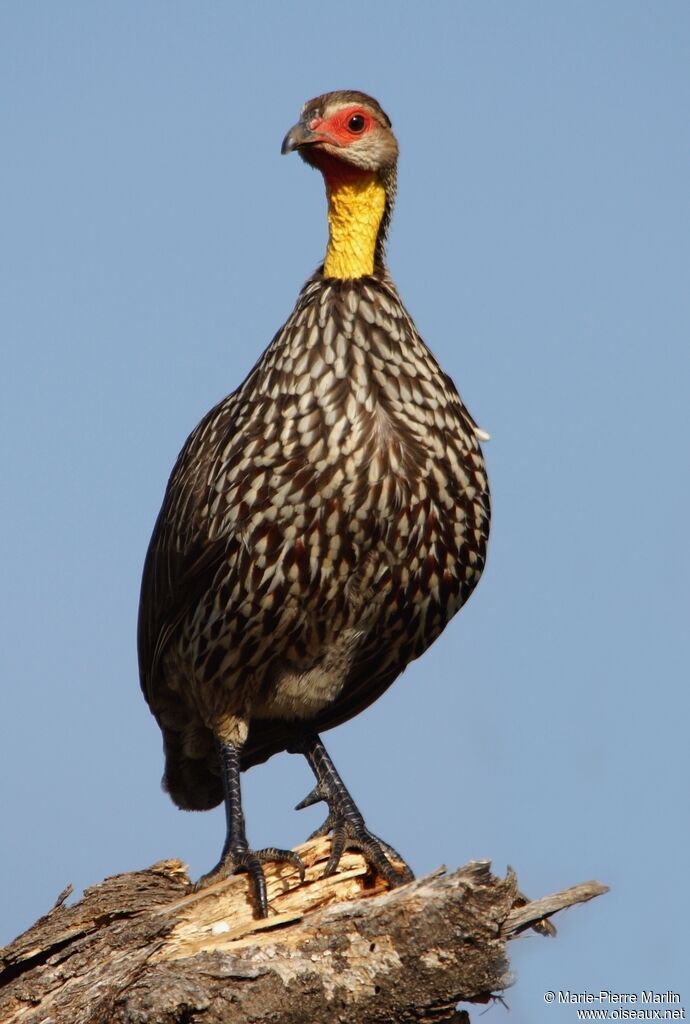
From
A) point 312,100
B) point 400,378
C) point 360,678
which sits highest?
point 312,100

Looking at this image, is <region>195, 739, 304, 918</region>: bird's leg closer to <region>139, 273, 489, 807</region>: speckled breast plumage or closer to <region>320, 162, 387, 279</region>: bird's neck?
<region>139, 273, 489, 807</region>: speckled breast plumage

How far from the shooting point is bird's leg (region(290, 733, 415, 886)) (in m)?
7.49

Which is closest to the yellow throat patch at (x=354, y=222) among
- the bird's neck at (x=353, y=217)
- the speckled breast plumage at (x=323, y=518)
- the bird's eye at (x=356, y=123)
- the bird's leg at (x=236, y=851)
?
the bird's neck at (x=353, y=217)

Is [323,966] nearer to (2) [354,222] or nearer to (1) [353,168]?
(2) [354,222]

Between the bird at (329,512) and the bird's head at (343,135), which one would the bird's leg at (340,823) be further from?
the bird's head at (343,135)

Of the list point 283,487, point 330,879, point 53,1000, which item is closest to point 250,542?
point 283,487

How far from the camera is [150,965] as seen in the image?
665 centimetres

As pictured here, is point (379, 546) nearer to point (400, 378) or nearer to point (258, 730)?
point (400, 378)

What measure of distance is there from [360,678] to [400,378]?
5.25 ft

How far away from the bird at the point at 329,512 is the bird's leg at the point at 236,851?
0.04ft

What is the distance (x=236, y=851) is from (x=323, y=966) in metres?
1.19

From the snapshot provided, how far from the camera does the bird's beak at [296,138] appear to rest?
7.67 metres

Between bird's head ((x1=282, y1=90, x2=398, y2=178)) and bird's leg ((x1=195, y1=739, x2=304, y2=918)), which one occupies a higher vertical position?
bird's head ((x1=282, y1=90, x2=398, y2=178))

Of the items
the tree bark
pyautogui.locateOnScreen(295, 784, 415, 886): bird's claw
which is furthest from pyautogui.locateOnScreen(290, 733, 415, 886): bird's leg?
the tree bark
